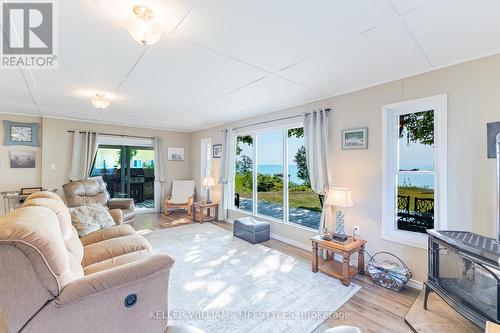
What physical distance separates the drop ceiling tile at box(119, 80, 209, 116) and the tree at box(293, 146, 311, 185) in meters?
1.82

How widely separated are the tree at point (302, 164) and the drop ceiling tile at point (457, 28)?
2.13 meters

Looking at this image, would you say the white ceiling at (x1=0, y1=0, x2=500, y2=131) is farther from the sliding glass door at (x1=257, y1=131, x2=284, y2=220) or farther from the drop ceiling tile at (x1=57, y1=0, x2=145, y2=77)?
the sliding glass door at (x1=257, y1=131, x2=284, y2=220)

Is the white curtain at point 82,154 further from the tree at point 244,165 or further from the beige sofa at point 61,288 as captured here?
the beige sofa at point 61,288

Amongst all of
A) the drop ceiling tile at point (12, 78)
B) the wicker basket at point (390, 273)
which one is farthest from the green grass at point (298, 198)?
the drop ceiling tile at point (12, 78)

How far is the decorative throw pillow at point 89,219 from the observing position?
262cm

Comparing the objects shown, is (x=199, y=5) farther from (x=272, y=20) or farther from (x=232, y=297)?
(x=232, y=297)

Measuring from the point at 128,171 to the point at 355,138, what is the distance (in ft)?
18.9

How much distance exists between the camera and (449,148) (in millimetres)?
2332

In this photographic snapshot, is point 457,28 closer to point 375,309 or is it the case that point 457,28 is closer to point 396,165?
point 396,165

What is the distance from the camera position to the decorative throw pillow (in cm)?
262

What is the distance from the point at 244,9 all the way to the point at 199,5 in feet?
0.97

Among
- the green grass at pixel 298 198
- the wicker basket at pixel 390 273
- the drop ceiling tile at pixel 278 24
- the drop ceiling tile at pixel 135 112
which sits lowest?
the wicker basket at pixel 390 273

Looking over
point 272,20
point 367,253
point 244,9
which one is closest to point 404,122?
point 367,253

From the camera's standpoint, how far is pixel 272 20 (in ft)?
5.39
